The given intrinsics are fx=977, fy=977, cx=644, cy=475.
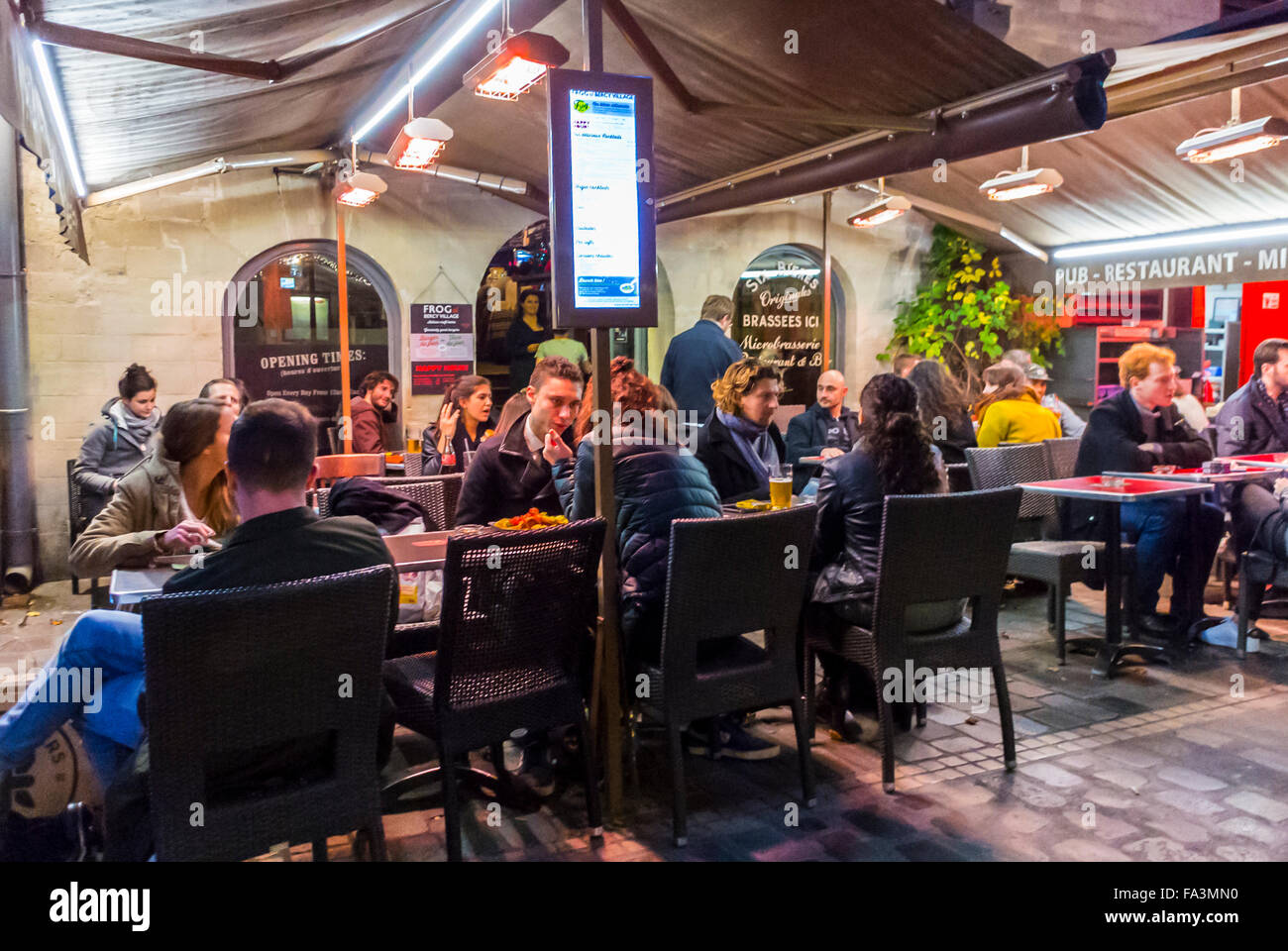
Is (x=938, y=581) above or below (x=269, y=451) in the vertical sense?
below

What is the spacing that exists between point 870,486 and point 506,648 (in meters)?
1.63

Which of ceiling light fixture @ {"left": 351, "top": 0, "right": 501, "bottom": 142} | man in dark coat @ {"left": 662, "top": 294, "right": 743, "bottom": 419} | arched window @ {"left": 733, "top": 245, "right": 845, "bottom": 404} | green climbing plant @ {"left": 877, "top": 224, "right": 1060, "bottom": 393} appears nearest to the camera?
ceiling light fixture @ {"left": 351, "top": 0, "right": 501, "bottom": 142}

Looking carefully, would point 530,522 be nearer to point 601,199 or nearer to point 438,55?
point 601,199

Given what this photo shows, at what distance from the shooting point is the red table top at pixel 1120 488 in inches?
173

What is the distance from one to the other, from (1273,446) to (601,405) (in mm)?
5087

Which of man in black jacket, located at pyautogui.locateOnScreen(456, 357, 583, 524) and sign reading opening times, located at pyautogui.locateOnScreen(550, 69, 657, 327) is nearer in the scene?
sign reading opening times, located at pyautogui.locateOnScreen(550, 69, 657, 327)

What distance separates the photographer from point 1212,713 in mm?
4133

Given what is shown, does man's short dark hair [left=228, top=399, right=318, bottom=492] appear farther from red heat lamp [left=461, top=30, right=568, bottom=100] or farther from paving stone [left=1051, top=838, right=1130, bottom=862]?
paving stone [left=1051, top=838, right=1130, bottom=862]

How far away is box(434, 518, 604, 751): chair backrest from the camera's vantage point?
272 centimetres

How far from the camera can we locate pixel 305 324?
26.8 feet

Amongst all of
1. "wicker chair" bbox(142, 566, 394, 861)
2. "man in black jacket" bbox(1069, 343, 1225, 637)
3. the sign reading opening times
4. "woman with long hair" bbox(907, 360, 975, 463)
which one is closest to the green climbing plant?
"woman with long hair" bbox(907, 360, 975, 463)

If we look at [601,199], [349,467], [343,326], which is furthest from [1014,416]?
[343,326]

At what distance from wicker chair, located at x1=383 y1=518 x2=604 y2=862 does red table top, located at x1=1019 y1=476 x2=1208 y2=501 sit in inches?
88.2
